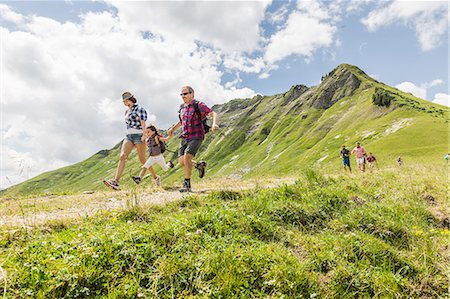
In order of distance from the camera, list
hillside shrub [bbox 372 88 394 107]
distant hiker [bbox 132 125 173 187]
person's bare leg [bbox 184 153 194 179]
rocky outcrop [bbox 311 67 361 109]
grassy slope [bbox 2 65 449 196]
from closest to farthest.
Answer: person's bare leg [bbox 184 153 194 179], distant hiker [bbox 132 125 173 187], grassy slope [bbox 2 65 449 196], hillside shrub [bbox 372 88 394 107], rocky outcrop [bbox 311 67 361 109]

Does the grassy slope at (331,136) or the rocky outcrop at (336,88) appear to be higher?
the rocky outcrop at (336,88)

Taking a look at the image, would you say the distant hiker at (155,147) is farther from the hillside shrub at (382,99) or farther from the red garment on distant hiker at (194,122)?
the hillside shrub at (382,99)

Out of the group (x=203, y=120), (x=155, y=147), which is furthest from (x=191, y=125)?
(x=155, y=147)

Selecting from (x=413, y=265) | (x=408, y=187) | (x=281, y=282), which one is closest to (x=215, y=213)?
(x=281, y=282)

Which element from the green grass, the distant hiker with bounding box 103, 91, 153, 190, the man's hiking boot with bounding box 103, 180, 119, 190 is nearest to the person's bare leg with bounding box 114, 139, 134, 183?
the distant hiker with bounding box 103, 91, 153, 190

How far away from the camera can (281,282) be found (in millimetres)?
3854

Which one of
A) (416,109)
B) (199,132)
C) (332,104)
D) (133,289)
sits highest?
(332,104)

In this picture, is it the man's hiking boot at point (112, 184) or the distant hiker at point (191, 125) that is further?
the man's hiking boot at point (112, 184)

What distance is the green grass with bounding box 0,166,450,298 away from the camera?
354 cm

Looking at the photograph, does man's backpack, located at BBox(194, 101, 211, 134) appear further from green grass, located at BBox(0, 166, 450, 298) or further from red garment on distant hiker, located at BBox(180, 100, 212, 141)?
green grass, located at BBox(0, 166, 450, 298)

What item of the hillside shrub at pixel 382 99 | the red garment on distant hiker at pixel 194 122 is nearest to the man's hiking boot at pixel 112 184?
the red garment on distant hiker at pixel 194 122

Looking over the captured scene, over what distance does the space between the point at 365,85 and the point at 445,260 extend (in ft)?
513

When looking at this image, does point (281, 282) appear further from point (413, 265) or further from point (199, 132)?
point (199, 132)

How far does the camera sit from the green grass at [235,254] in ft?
11.6
